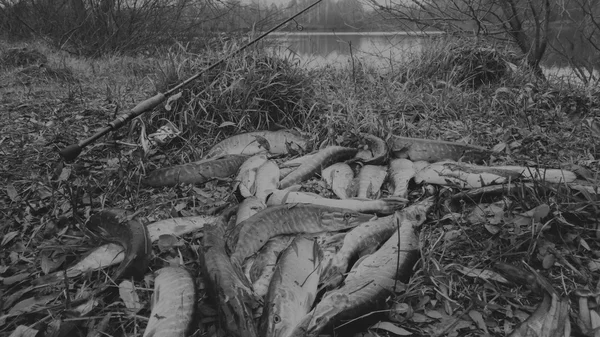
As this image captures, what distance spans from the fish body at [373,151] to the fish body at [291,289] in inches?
51.6

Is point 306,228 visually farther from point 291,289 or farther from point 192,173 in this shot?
point 192,173

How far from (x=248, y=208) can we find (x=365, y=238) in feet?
2.46

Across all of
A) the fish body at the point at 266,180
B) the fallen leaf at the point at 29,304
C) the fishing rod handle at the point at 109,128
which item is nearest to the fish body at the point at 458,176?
the fish body at the point at 266,180

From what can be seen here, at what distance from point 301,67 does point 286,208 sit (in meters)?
2.61

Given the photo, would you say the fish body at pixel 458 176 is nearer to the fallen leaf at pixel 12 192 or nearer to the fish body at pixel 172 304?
the fish body at pixel 172 304

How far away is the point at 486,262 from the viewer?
201cm

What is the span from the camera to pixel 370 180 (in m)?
2.81

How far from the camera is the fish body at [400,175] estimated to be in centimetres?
263

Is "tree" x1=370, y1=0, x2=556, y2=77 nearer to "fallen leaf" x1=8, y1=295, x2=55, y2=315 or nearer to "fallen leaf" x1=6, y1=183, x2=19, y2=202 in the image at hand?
"fallen leaf" x1=6, y1=183, x2=19, y2=202

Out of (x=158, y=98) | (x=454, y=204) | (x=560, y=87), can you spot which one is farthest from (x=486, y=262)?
(x=560, y=87)

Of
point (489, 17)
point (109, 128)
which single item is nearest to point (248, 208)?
point (109, 128)

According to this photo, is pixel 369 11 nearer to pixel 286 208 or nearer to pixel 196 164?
pixel 196 164

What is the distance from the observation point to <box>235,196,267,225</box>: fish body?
2.35m

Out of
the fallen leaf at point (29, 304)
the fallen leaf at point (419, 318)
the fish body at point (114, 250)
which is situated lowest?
the fallen leaf at point (419, 318)
